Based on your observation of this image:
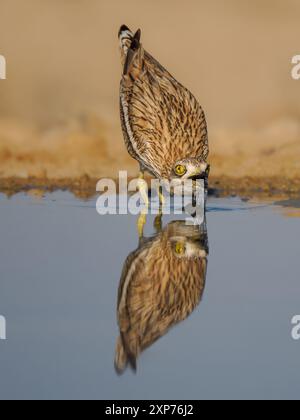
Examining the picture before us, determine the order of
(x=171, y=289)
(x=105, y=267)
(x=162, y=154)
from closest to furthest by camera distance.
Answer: (x=171, y=289)
(x=105, y=267)
(x=162, y=154)

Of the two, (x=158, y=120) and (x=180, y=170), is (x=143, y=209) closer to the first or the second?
(x=180, y=170)

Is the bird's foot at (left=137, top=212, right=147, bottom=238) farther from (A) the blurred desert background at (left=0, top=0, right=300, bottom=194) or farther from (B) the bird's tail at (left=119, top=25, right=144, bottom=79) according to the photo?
(A) the blurred desert background at (left=0, top=0, right=300, bottom=194)

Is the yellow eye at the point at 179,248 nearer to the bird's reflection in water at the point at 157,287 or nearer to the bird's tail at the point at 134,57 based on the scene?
the bird's reflection in water at the point at 157,287

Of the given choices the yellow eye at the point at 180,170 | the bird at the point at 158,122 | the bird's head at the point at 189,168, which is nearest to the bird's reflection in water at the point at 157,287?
the bird's head at the point at 189,168

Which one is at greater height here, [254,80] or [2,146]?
[254,80]

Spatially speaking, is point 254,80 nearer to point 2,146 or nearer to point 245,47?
point 245,47

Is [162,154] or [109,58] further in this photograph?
[109,58]

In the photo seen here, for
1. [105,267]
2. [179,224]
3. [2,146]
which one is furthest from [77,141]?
[105,267]

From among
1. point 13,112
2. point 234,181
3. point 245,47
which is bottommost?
point 234,181
